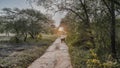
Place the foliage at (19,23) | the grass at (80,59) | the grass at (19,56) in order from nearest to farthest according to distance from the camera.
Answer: the grass at (80,59) < the grass at (19,56) < the foliage at (19,23)

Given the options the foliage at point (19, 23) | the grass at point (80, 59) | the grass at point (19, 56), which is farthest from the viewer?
the foliage at point (19, 23)

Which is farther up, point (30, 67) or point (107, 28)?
point (107, 28)

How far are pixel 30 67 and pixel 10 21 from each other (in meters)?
31.0

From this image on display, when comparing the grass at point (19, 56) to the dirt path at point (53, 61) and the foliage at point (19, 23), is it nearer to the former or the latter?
the dirt path at point (53, 61)

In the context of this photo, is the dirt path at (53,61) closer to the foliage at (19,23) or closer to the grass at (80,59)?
the grass at (80,59)

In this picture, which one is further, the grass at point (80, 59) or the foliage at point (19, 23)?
the foliage at point (19, 23)

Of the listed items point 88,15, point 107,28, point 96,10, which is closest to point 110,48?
point 107,28

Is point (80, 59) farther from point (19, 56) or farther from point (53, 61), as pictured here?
point (19, 56)

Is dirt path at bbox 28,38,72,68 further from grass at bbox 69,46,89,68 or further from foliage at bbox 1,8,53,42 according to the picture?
foliage at bbox 1,8,53,42

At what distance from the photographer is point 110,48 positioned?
14562 millimetres

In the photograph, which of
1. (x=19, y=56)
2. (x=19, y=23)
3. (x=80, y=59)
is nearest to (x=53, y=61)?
(x=80, y=59)

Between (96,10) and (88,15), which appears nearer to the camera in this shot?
(96,10)

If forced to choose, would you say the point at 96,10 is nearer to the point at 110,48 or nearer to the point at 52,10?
the point at 110,48

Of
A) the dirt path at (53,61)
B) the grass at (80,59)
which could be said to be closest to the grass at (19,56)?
the dirt path at (53,61)
